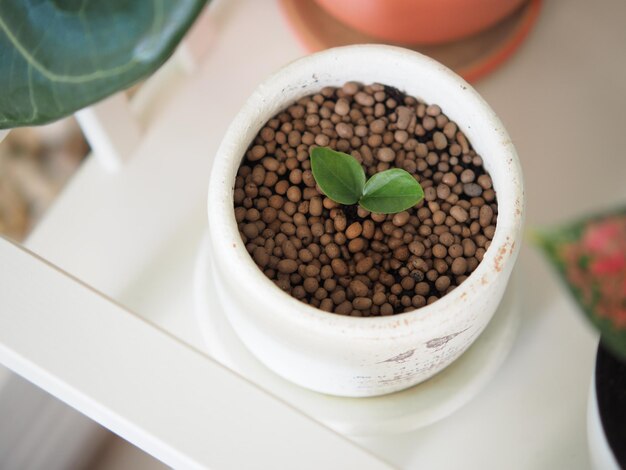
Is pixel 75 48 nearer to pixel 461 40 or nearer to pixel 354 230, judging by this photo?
pixel 354 230

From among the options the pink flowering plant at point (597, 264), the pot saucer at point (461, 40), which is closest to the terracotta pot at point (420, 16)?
the pot saucer at point (461, 40)

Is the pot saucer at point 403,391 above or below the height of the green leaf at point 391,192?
below

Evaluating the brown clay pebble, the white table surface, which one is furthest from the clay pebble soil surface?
the white table surface

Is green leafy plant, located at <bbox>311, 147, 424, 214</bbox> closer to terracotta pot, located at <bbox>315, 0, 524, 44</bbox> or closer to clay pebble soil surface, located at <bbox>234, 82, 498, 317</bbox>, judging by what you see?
clay pebble soil surface, located at <bbox>234, 82, 498, 317</bbox>

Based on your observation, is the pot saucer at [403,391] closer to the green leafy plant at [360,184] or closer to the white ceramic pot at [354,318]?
the white ceramic pot at [354,318]

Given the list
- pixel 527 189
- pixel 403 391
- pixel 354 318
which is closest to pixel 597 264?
pixel 354 318

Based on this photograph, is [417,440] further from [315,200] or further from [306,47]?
[306,47]
